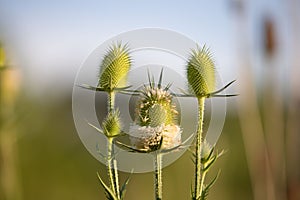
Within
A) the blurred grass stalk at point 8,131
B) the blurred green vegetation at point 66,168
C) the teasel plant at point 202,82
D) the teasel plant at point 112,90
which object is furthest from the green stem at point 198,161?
the blurred green vegetation at point 66,168

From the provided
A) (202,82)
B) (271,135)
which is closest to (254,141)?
(271,135)

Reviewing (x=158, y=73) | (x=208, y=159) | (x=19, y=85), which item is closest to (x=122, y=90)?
(x=158, y=73)

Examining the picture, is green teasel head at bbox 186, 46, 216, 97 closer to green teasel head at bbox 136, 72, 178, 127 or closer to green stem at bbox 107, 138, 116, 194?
green teasel head at bbox 136, 72, 178, 127

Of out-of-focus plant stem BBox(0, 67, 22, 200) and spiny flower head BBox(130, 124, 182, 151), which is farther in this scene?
out-of-focus plant stem BBox(0, 67, 22, 200)

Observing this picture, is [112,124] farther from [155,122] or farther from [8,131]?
[8,131]

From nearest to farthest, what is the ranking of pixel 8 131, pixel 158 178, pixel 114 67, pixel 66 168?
pixel 158 178 < pixel 114 67 < pixel 8 131 < pixel 66 168

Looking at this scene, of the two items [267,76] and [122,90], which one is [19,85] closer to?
[267,76]

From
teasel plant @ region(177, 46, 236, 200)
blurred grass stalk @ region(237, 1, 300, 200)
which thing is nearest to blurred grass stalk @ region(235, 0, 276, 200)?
blurred grass stalk @ region(237, 1, 300, 200)

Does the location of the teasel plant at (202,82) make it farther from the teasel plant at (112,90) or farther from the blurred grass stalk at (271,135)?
the blurred grass stalk at (271,135)
